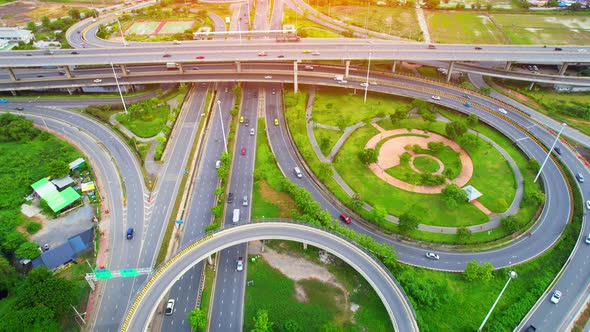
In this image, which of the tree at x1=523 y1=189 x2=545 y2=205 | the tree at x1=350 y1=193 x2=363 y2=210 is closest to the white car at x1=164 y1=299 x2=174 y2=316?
the tree at x1=350 y1=193 x2=363 y2=210

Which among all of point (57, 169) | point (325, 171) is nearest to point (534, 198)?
point (325, 171)

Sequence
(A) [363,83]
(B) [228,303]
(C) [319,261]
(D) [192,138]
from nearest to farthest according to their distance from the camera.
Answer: (B) [228,303] < (C) [319,261] < (D) [192,138] < (A) [363,83]

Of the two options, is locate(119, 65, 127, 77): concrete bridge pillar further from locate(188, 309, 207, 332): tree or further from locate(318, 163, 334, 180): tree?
locate(188, 309, 207, 332): tree

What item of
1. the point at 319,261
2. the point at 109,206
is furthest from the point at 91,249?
the point at 319,261

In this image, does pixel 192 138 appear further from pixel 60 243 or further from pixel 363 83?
pixel 363 83

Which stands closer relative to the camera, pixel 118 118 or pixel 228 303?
pixel 228 303

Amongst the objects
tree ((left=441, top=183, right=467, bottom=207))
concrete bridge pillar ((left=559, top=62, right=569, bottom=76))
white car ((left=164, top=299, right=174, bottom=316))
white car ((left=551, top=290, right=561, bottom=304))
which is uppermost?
concrete bridge pillar ((left=559, top=62, right=569, bottom=76))
